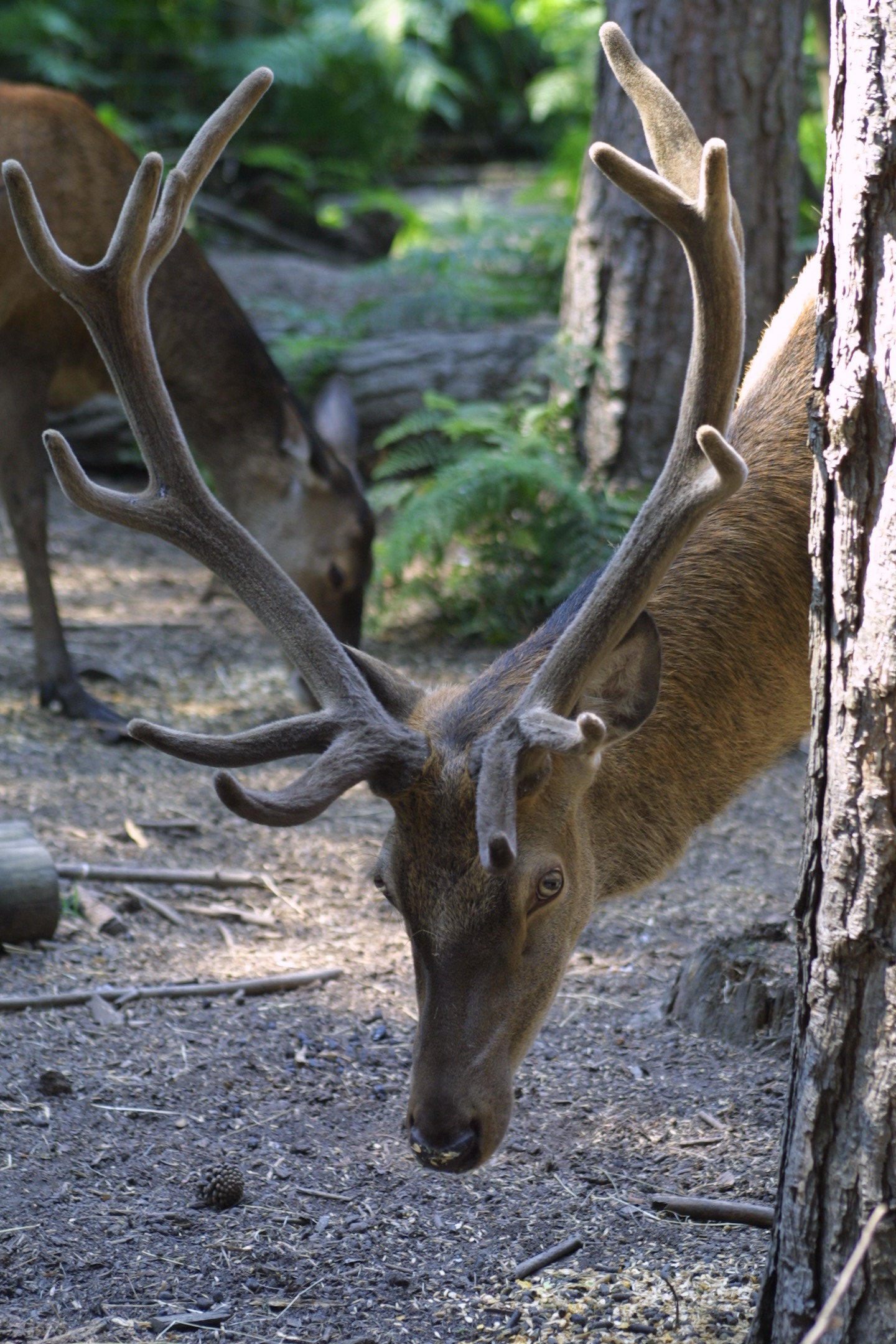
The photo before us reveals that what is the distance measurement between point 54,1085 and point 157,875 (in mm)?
1361

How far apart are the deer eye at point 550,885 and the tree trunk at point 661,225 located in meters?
4.13

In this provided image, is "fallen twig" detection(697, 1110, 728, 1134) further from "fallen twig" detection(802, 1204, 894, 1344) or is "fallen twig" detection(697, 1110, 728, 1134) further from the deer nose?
"fallen twig" detection(802, 1204, 894, 1344)

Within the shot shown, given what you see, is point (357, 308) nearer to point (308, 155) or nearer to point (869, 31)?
point (308, 155)

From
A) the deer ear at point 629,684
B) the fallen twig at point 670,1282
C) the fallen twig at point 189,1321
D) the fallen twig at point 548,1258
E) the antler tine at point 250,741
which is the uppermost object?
the deer ear at point 629,684

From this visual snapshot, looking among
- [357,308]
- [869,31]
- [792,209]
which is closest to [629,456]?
[792,209]

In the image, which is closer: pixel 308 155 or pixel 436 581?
pixel 436 581

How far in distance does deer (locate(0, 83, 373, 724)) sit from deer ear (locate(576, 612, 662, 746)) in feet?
12.4

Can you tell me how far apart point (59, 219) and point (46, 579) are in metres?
1.66

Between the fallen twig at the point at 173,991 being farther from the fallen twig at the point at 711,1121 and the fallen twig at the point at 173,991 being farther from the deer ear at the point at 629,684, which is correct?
the deer ear at the point at 629,684

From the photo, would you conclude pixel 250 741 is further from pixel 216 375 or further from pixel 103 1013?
pixel 216 375

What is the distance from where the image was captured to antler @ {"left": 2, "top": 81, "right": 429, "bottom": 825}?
3006 mm

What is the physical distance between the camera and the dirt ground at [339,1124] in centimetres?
292

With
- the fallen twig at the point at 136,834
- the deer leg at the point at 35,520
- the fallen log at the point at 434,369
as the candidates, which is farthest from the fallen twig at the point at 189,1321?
the fallen log at the point at 434,369

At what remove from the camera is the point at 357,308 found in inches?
410
